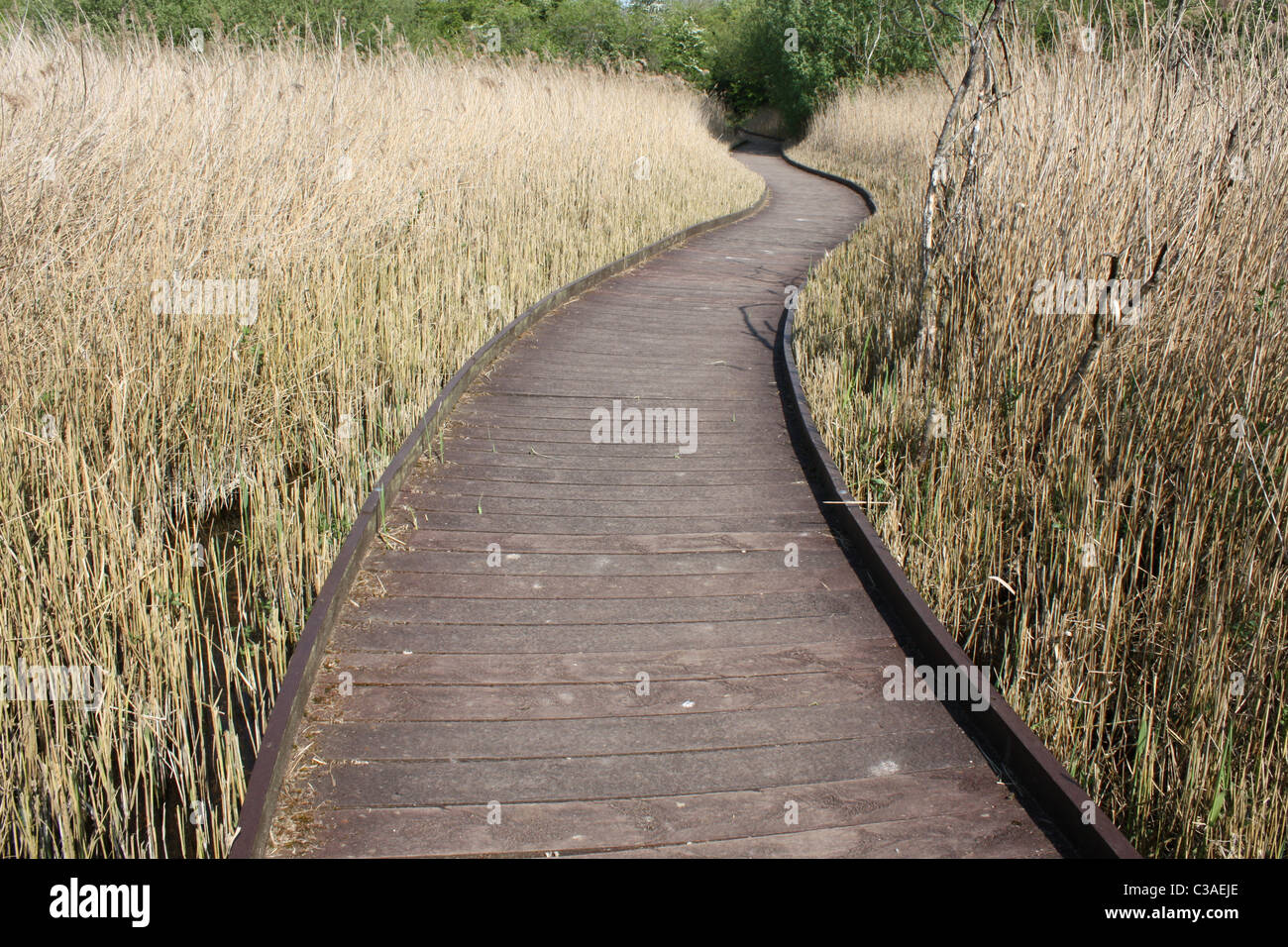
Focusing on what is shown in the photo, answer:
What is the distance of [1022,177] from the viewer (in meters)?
6.13

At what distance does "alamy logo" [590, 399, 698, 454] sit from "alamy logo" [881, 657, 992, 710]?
7.65ft

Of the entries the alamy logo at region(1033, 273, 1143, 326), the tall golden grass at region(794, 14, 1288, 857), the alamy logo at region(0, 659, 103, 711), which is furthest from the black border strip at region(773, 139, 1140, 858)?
the alamy logo at region(0, 659, 103, 711)

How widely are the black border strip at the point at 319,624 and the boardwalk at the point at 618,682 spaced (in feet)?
0.24

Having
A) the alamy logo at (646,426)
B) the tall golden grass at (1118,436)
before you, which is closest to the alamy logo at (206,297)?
the alamy logo at (646,426)

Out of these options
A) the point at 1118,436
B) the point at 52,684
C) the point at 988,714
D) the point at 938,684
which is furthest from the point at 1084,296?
the point at 52,684

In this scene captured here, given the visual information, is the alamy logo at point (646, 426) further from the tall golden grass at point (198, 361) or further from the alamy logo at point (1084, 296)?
the alamy logo at point (1084, 296)

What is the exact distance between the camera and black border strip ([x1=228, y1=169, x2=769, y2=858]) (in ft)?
9.05

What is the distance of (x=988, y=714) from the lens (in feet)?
11.2

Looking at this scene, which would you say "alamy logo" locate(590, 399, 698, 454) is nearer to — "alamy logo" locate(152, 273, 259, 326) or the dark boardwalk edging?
the dark boardwalk edging
